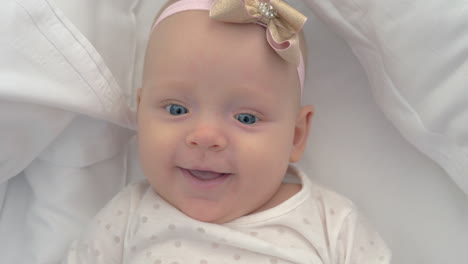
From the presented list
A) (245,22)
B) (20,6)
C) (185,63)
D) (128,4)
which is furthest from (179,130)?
(128,4)

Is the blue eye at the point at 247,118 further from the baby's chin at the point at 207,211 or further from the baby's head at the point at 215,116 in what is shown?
the baby's chin at the point at 207,211

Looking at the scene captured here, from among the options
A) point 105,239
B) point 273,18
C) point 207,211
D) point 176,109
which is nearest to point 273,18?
point 273,18

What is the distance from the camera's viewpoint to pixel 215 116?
0.96 m

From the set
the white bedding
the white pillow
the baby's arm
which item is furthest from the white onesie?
the white pillow

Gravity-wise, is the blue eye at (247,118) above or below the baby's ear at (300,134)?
above

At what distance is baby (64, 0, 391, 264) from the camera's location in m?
0.95

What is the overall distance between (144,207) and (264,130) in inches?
12.2

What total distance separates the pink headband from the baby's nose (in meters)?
0.19

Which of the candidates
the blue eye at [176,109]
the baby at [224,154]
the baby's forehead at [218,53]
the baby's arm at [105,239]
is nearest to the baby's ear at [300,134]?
the baby at [224,154]

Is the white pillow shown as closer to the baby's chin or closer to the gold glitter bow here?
the gold glitter bow

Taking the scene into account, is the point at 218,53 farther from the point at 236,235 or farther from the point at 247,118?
the point at 236,235

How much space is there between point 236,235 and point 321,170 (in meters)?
0.36

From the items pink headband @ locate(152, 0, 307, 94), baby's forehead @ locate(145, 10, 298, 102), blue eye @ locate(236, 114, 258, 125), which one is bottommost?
blue eye @ locate(236, 114, 258, 125)

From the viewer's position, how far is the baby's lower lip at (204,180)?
978 mm
